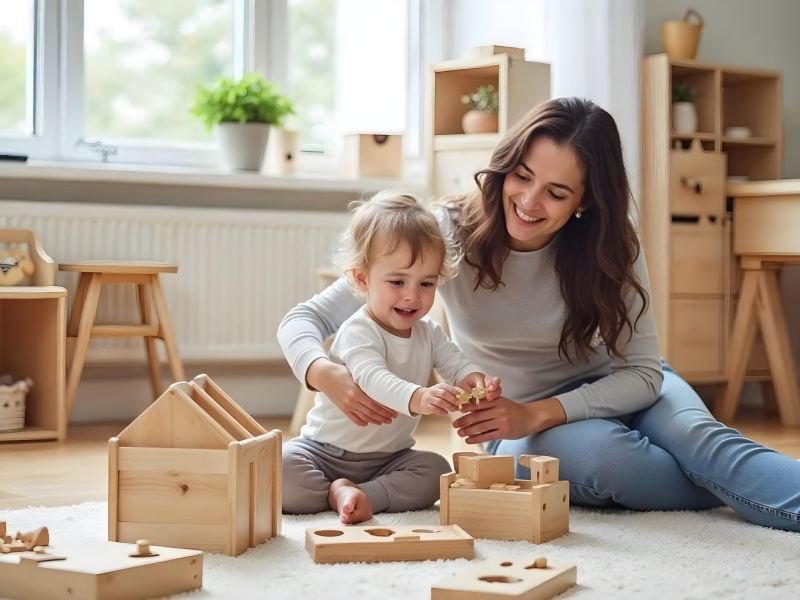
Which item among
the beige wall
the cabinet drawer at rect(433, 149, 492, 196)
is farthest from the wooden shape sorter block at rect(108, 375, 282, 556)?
the beige wall

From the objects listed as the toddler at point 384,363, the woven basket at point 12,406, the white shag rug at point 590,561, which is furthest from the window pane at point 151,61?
the white shag rug at point 590,561

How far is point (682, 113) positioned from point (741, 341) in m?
0.74

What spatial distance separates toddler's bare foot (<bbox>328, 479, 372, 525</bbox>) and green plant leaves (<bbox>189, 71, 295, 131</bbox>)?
1.62 metres

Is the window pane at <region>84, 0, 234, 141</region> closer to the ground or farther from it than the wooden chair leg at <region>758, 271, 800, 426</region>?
farther from it

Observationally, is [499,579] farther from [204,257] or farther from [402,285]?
[204,257]

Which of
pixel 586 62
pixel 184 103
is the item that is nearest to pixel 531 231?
pixel 586 62

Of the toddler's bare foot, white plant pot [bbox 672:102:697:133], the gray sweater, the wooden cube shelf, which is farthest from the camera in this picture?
white plant pot [bbox 672:102:697:133]

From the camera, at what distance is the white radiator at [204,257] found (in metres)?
2.75

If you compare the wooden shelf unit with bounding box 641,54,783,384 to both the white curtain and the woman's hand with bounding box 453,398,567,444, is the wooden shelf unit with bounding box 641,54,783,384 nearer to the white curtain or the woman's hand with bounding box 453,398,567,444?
the white curtain

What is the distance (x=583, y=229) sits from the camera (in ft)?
5.74

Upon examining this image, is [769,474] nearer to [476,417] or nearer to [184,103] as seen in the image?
[476,417]

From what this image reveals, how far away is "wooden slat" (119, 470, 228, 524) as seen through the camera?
4.30 feet

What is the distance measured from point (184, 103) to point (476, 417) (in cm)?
195

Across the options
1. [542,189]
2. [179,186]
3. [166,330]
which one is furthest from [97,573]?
[179,186]
